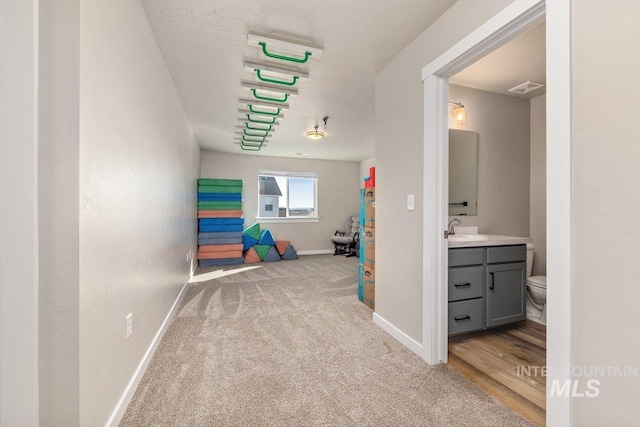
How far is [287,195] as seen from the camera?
6539 millimetres

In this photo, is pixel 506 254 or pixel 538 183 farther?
pixel 538 183

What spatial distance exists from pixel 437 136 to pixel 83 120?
190 centimetres

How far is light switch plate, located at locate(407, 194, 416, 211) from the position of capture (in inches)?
80.1

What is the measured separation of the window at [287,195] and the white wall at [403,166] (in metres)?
4.17

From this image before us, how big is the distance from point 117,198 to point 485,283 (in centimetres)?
262

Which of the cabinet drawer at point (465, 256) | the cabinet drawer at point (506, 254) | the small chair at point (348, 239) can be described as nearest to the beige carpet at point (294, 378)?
the cabinet drawer at point (465, 256)

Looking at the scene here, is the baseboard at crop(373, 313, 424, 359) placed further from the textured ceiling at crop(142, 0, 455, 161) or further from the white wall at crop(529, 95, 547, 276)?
the textured ceiling at crop(142, 0, 455, 161)

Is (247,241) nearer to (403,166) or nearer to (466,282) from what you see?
(403,166)

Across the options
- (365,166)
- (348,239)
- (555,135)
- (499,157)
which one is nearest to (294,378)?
(555,135)

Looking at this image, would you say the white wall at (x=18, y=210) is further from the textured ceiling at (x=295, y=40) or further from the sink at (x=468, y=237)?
the sink at (x=468, y=237)

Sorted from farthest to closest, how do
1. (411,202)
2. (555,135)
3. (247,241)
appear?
1. (247,241)
2. (411,202)
3. (555,135)

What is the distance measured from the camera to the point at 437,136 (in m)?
1.83

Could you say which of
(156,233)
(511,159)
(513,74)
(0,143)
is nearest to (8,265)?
(0,143)

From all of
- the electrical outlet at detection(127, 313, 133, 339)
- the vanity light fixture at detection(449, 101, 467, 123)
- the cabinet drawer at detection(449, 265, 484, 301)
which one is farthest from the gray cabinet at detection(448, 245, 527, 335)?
the electrical outlet at detection(127, 313, 133, 339)
